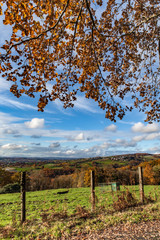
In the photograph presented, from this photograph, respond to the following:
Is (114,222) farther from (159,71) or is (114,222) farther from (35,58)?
(159,71)

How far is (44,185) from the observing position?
18516 millimetres

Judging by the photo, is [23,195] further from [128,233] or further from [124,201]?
[124,201]

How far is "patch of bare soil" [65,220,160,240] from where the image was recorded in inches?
189

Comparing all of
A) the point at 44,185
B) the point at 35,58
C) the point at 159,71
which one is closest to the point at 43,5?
the point at 35,58

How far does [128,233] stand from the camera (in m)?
5.04

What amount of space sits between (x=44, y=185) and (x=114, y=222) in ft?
46.5

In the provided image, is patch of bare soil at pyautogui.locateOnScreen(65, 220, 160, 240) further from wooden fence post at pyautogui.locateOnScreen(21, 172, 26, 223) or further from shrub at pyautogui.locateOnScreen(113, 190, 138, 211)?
wooden fence post at pyautogui.locateOnScreen(21, 172, 26, 223)

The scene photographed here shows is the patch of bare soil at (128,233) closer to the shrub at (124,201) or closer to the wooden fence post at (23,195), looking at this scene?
the shrub at (124,201)

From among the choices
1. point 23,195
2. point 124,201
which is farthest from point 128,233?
point 23,195

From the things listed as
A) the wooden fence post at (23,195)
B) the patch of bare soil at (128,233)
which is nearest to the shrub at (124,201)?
the patch of bare soil at (128,233)

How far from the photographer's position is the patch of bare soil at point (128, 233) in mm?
4791

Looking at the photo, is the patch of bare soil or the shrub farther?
the shrub

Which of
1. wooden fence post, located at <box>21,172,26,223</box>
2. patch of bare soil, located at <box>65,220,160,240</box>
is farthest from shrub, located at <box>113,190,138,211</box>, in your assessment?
wooden fence post, located at <box>21,172,26,223</box>

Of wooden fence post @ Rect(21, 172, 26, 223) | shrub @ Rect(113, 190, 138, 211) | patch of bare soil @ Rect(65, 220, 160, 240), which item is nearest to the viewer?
patch of bare soil @ Rect(65, 220, 160, 240)
